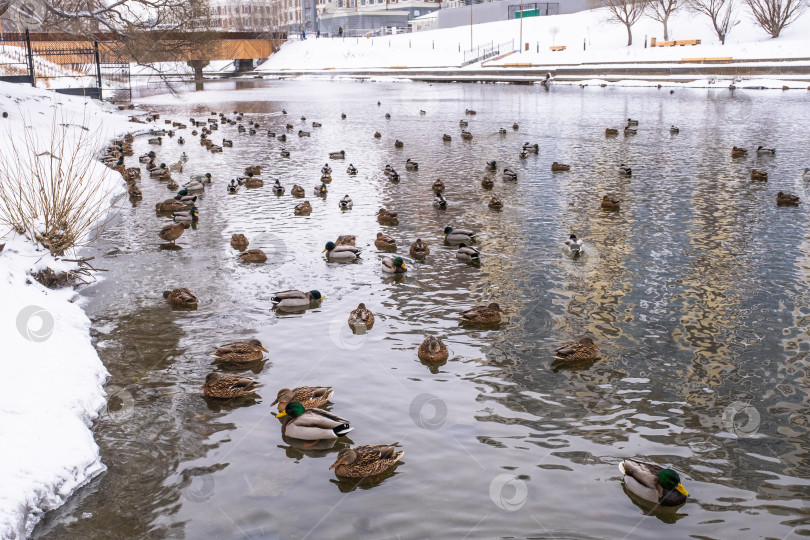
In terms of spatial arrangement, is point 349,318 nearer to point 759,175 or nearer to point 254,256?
point 254,256

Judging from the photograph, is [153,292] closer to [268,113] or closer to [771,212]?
[771,212]

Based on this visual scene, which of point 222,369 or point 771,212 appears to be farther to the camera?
point 771,212

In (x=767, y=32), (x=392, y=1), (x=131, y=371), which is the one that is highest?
(x=392, y=1)

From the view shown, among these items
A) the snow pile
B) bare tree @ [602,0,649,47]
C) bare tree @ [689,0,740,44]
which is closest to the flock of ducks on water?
the snow pile

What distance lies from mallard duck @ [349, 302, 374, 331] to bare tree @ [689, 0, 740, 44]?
2618 inches

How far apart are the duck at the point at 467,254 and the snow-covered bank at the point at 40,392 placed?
6.02 metres

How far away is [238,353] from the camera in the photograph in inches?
327

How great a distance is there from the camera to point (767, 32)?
64688 millimetres

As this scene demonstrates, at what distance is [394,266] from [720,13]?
77.5m

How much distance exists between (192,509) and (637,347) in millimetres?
5448

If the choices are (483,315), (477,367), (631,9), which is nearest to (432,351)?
(477,367)

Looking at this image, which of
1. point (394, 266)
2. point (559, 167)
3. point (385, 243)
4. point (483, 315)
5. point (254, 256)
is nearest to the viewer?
point (483, 315)

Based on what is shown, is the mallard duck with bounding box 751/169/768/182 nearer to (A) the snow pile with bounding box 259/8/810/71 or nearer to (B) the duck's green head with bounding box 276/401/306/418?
(B) the duck's green head with bounding box 276/401/306/418

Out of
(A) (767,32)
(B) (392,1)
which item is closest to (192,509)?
(A) (767,32)
